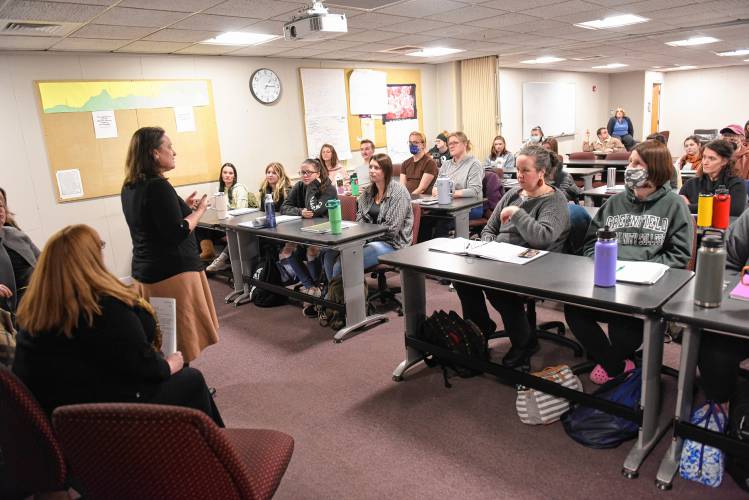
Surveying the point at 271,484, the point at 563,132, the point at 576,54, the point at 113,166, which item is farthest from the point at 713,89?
the point at 271,484

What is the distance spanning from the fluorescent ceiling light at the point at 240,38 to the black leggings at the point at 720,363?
167 inches

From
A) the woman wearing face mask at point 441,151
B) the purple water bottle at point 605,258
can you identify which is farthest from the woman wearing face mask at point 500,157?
the purple water bottle at point 605,258

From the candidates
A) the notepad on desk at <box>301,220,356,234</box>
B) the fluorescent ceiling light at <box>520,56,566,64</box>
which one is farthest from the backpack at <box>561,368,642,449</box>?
the fluorescent ceiling light at <box>520,56,566,64</box>

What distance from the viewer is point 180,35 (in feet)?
14.6

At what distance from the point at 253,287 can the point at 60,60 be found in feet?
9.07

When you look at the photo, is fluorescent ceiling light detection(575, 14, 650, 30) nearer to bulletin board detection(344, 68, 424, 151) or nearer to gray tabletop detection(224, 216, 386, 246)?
bulletin board detection(344, 68, 424, 151)

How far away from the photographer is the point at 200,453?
121 cm

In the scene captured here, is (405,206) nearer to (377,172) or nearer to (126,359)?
(377,172)

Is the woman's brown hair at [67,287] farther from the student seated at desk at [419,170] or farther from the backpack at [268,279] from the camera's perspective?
the student seated at desk at [419,170]

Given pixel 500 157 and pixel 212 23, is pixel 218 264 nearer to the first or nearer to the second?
pixel 212 23

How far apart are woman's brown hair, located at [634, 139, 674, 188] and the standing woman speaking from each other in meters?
2.14

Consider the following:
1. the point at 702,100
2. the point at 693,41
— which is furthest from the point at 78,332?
the point at 702,100

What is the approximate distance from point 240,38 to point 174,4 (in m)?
1.54

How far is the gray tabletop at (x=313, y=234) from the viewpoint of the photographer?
3.37m
